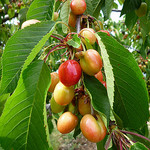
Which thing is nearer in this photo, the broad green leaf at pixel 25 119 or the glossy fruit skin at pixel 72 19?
the broad green leaf at pixel 25 119

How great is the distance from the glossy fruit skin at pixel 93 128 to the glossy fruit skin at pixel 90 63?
15 cm

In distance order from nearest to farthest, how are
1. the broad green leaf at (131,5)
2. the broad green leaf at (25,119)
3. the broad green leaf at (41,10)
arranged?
the broad green leaf at (25,119) → the broad green leaf at (41,10) → the broad green leaf at (131,5)

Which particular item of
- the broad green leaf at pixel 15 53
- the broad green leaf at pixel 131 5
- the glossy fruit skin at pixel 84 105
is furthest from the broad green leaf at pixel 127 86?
the broad green leaf at pixel 131 5

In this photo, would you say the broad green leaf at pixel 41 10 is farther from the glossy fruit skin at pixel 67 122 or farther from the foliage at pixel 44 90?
the glossy fruit skin at pixel 67 122

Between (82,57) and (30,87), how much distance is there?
21 cm

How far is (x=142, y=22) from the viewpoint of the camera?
4.33 feet

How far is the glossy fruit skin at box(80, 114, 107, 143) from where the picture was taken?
19.4 inches

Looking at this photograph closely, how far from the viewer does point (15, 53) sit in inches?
21.7

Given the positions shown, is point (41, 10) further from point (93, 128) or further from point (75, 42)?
point (93, 128)

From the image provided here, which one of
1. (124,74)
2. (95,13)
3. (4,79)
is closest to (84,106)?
(124,74)

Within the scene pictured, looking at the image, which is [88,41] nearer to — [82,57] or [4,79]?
[82,57]

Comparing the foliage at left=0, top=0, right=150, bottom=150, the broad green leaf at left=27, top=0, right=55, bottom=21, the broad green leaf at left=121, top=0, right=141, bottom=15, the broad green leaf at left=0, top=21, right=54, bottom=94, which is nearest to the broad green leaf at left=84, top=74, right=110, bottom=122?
the foliage at left=0, top=0, right=150, bottom=150

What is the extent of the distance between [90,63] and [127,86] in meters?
0.17

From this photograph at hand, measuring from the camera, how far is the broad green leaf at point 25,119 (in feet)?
1.53
